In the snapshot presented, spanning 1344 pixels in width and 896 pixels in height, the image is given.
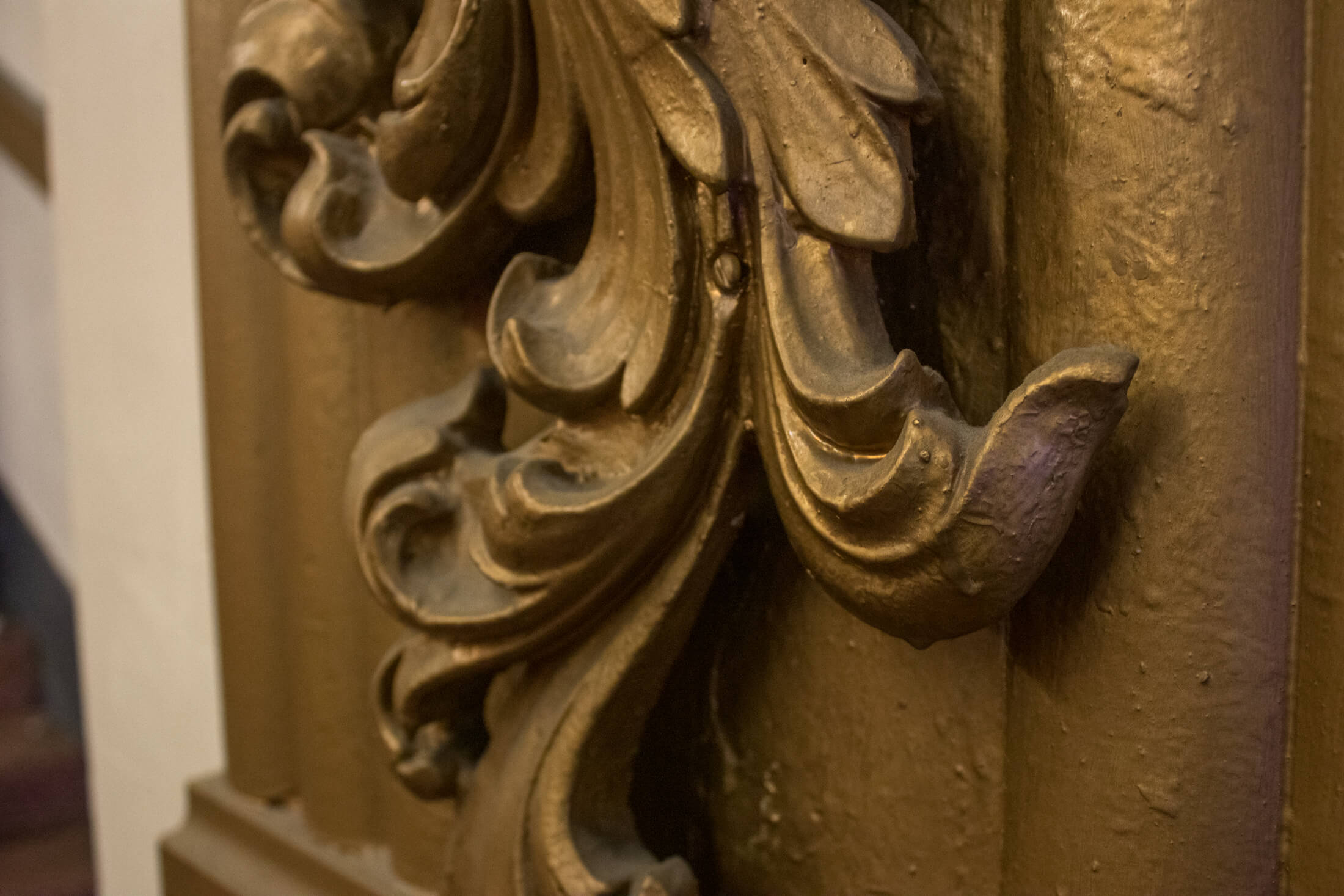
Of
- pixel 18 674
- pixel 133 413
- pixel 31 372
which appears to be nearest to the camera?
pixel 133 413

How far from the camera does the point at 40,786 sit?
5.44 ft

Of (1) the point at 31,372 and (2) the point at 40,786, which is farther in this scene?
(1) the point at 31,372

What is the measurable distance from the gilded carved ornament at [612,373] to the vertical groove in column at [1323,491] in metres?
0.07

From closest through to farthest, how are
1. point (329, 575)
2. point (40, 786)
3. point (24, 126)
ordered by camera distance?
point (329, 575) < point (24, 126) < point (40, 786)

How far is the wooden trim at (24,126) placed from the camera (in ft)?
4.87

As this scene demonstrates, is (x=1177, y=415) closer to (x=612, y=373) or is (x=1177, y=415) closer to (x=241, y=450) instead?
(x=612, y=373)

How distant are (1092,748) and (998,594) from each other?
0.06 m

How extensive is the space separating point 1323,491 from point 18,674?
2230 millimetres

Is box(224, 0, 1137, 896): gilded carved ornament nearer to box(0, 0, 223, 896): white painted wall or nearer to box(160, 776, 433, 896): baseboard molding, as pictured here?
box(160, 776, 433, 896): baseboard molding

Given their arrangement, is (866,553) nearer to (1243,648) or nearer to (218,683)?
(1243,648)

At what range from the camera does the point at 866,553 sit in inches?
11.7

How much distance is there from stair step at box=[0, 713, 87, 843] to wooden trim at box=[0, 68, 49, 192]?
0.84 m

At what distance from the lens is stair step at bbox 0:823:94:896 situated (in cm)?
144

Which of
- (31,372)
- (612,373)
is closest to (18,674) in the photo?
(31,372)
